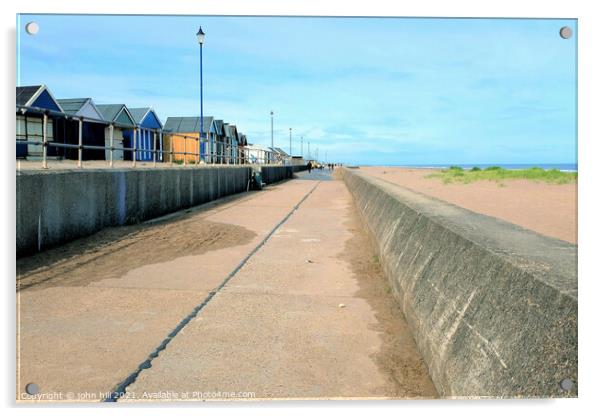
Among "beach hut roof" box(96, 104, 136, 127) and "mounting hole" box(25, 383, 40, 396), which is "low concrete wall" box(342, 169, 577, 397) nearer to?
"mounting hole" box(25, 383, 40, 396)

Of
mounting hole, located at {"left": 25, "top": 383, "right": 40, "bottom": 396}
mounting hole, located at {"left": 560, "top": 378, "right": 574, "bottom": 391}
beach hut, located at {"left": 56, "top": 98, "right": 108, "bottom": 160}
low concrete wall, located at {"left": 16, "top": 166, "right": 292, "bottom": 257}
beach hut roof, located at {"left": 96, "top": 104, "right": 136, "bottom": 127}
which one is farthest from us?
beach hut roof, located at {"left": 96, "top": 104, "right": 136, "bottom": 127}

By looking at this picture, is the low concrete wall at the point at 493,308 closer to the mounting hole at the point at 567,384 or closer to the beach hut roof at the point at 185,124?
the mounting hole at the point at 567,384

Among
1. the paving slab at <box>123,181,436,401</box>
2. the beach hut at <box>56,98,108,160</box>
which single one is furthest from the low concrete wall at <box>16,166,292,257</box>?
the beach hut at <box>56,98,108,160</box>

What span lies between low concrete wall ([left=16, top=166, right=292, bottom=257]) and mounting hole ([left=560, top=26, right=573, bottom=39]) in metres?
5.70

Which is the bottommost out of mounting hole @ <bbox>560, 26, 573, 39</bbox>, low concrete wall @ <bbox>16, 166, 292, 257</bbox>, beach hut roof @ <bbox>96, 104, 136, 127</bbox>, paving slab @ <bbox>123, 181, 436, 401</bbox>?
paving slab @ <bbox>123, 181, 436, 401</bbox>

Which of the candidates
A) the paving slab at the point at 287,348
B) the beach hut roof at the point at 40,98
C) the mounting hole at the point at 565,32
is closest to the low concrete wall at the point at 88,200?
the paving slab at the point at 287,348

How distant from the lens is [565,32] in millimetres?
2355

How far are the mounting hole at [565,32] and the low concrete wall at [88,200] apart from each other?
5.70 meters

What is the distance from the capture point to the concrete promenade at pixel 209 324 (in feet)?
9.63

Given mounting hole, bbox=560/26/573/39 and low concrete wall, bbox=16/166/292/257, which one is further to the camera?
low concrete wall, bbox=16/166/292/257

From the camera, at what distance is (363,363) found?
3305mm

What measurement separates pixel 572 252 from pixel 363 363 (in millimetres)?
1440

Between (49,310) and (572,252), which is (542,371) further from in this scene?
(49,310)

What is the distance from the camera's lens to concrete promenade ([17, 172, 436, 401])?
2.94m
